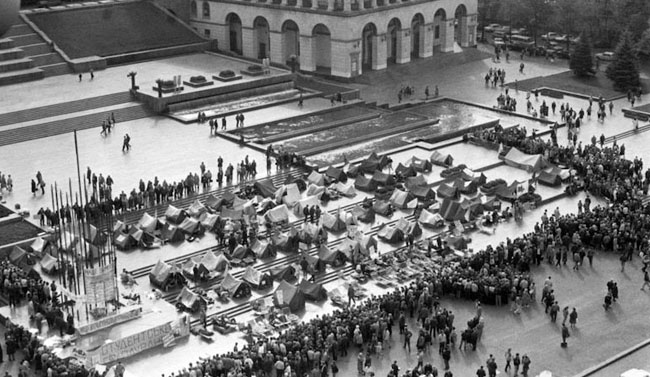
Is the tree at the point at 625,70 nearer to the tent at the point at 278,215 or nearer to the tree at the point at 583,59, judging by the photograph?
the tree at the point at 583,59

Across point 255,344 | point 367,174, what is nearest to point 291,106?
point 367,174

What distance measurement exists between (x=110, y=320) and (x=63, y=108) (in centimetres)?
3344

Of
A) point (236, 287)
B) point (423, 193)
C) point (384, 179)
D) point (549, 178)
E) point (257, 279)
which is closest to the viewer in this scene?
point (236, 287)

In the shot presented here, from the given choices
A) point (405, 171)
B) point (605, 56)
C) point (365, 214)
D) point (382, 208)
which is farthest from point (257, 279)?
point (605, 56)

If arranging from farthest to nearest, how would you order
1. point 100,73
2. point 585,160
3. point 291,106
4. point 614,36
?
point 614,36 < point 100,73 < point 291,106 < point 585,160

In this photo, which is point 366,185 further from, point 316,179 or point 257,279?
point 257,279

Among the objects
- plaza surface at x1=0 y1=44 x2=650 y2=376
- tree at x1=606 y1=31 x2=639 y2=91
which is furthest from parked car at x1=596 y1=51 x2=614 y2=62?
tree at x1=606 y1=31 x2=639 y2=91

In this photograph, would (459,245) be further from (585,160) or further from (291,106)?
(291,106)

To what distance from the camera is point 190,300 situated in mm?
42781

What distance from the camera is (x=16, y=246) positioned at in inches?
1870

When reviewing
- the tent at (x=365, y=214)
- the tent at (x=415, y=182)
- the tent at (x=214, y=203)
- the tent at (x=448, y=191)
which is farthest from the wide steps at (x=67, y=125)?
the tent at (x=448, y=191)

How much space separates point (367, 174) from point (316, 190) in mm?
5282

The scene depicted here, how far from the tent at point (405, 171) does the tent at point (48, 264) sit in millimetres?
21419

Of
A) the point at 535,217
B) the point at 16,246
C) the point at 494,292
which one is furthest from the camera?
the point at 535,217
